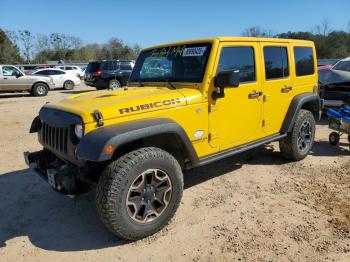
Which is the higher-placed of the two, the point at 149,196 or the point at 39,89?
the point at 39,89

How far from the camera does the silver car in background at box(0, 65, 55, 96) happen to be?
642 inches

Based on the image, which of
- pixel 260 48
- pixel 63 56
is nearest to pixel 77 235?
pixel 260 48

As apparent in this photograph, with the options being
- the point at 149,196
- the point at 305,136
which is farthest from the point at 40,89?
the point at 149,196

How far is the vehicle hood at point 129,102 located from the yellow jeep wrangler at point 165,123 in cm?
1

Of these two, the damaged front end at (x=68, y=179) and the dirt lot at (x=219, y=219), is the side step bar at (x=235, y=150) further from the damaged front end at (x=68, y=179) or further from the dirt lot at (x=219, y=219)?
the damaged front end at (x=68, y=179)

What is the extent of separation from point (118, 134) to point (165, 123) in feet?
1.90

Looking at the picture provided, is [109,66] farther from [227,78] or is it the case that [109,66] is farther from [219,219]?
[219,219]

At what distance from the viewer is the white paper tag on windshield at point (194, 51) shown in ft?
13.5

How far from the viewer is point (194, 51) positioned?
4.19m

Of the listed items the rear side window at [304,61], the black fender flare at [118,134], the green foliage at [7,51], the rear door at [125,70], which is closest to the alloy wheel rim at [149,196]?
the black fender flare at [118,134]

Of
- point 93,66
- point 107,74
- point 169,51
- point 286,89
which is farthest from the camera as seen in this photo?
point 93,66

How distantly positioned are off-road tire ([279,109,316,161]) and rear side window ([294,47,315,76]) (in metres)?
0.64

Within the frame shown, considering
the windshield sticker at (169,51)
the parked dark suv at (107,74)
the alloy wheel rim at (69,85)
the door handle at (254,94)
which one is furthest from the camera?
the alloy wheel rim at (69,85)

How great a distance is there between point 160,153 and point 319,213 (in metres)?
1.97
